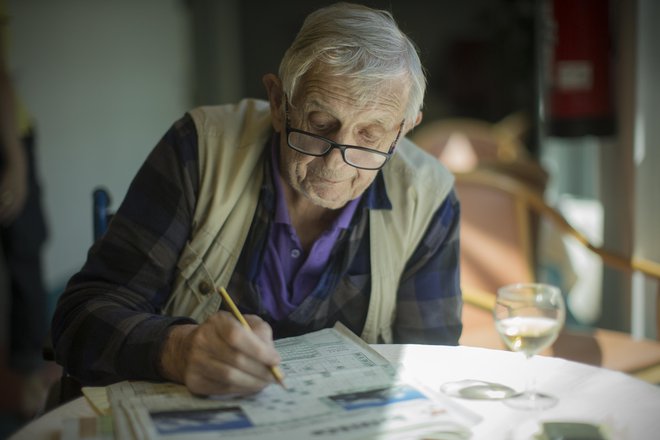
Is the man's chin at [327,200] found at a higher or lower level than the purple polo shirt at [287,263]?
higher

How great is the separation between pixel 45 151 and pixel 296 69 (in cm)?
360

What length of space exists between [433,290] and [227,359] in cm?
73

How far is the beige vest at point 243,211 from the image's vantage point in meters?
1.69

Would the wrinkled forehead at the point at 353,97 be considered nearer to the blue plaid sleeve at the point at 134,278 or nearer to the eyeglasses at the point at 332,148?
the eyeglasses at the point at 332,148

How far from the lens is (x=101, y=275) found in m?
1.58

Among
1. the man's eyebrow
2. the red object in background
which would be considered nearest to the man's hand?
the man's eyebrow

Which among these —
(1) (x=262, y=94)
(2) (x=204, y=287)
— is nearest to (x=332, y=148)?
(2) (x=204, y=287)

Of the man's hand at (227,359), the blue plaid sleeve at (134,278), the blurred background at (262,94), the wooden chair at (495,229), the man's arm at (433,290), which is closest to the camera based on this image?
the man's hand at (227,359)

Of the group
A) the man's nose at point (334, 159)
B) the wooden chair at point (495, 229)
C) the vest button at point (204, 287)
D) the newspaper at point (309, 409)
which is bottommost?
the wooden chair at point (495, 229)

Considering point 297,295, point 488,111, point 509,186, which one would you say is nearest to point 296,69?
point 297,295

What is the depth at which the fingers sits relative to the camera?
1174 millimetres

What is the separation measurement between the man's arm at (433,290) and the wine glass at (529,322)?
0.44 metres

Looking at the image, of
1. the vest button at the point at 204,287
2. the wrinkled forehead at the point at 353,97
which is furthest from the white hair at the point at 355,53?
the vest button at the point at 204,287

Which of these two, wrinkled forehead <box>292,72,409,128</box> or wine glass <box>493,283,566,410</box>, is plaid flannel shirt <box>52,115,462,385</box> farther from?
wine glass <box>493,283,566,410</box>
